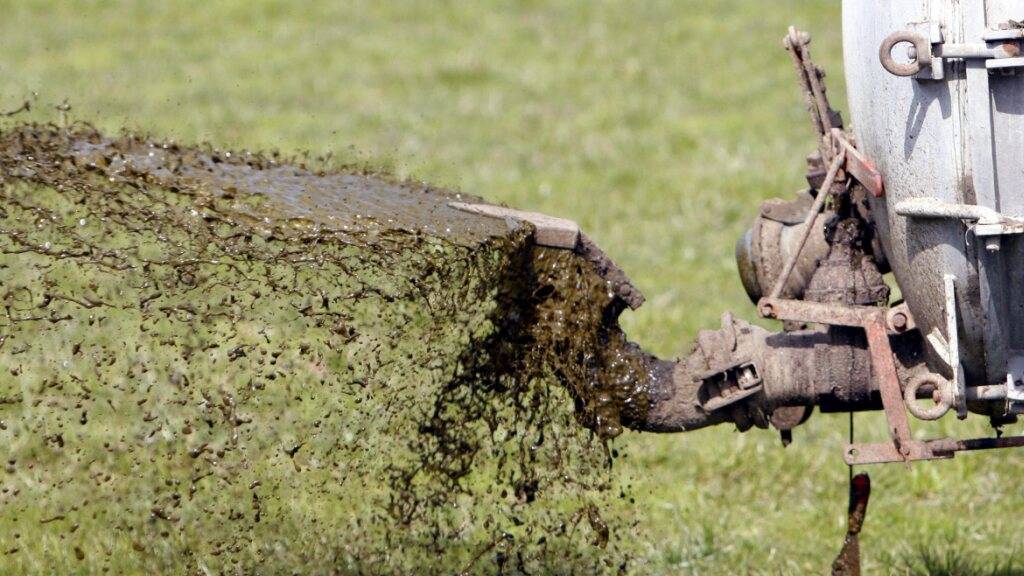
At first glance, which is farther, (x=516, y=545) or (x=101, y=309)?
(x=101, y=309)

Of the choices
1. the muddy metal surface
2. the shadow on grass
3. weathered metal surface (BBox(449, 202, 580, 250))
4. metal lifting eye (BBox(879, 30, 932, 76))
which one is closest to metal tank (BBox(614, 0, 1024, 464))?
metal lifting eye (BBox(879, 30, 932, 76))

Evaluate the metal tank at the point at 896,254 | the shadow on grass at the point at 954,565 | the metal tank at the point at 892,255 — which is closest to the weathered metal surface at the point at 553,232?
the metal tank at the point at 892,255

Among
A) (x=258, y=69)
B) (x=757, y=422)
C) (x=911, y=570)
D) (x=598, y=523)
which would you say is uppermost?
(x=258, y=69)

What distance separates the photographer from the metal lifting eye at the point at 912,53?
104 inches

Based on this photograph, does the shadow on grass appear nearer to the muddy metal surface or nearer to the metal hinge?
the muddy metal surface

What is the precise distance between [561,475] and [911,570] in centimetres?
122

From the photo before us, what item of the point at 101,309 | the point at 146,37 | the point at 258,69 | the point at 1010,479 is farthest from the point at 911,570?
the point at 146,37

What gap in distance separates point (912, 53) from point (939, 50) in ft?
0.17

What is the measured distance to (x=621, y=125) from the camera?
29.5 feet

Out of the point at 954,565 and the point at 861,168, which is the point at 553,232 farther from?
the point at 954,565

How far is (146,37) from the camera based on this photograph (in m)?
11.2

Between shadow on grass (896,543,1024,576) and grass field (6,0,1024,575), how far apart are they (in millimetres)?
11

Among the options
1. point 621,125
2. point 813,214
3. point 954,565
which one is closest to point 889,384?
point 813,214

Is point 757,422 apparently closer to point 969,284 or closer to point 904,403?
point 904,403
